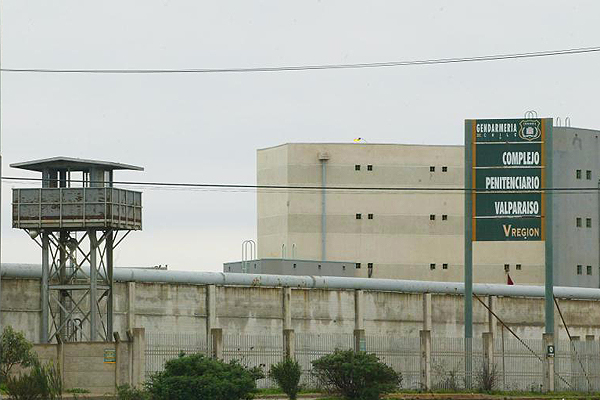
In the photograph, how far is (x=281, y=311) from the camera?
169 feet

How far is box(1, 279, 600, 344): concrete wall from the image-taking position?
46406mm

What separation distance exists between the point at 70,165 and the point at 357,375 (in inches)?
491

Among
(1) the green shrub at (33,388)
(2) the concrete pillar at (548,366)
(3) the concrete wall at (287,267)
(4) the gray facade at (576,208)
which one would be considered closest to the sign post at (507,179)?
(2) the concrete pillar at (548,366)

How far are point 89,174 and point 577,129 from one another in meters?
48.0

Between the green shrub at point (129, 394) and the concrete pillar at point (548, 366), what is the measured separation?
1520cm

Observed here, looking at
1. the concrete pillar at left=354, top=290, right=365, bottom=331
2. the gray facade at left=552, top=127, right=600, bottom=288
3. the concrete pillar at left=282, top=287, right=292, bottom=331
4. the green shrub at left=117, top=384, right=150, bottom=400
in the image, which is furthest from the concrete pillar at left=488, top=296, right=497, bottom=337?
the green shrub at left=117, top=384, right=150, bottom=400

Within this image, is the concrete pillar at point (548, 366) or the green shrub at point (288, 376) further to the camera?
the concrete pillar at point (548, 366)

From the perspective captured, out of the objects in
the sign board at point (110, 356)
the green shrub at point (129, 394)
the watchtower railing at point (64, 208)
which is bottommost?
the green shrub at point (129, 394)

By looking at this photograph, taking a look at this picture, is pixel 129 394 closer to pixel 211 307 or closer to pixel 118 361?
pixel 118 361

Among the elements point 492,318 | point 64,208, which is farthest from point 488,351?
point 64,208

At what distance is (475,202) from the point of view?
44.0 metres

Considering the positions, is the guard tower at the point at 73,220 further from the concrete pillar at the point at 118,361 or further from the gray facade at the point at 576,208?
the gray facade at the point at 576,208

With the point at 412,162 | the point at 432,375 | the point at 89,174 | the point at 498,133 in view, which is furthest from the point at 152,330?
the point at 412,162

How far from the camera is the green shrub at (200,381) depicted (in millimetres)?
32438
